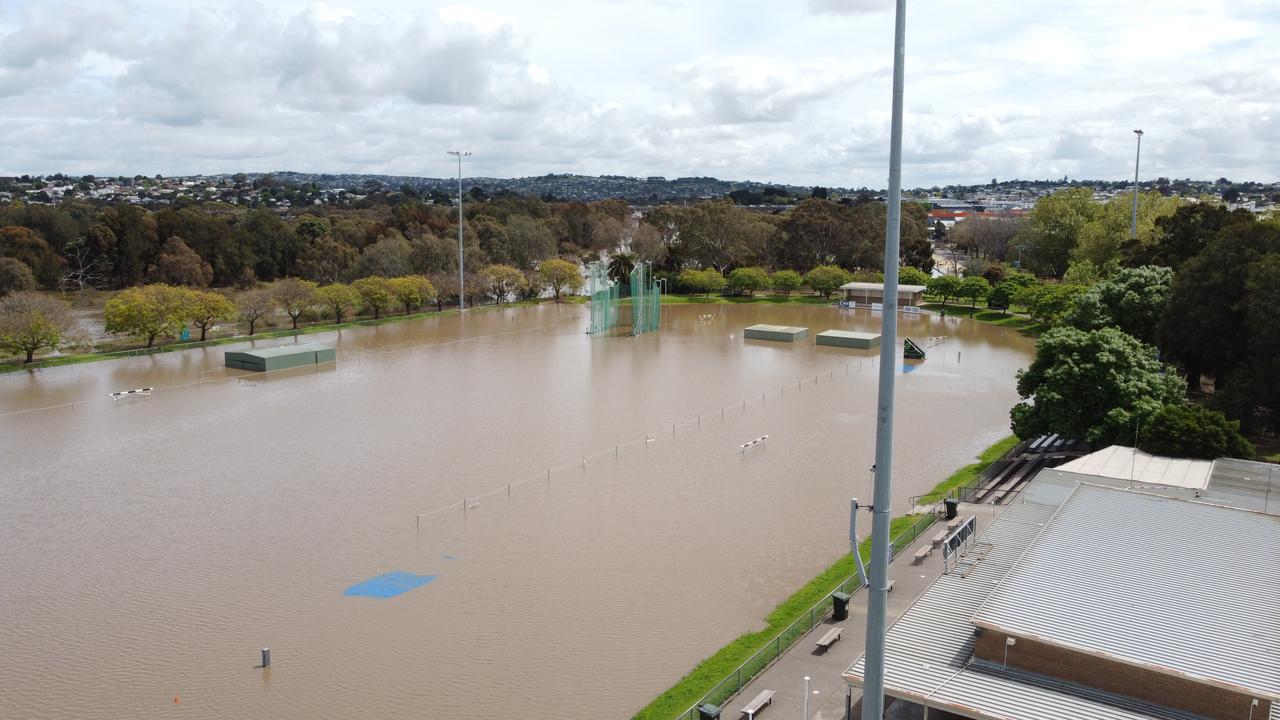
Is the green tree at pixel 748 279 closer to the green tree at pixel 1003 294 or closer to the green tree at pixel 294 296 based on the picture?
the green tree at pixel 1003 294

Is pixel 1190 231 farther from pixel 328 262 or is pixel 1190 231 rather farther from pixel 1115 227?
pixel 328 262

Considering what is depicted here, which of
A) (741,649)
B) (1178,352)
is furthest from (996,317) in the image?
(741,649)

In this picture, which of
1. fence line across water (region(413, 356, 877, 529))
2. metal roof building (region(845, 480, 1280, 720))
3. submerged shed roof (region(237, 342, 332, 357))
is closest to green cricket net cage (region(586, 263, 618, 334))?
submerged shed roof (region(237, 342, 332, 357))

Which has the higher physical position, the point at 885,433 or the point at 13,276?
the point at 885,433

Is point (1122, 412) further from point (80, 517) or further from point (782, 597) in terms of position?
point (80, 517)

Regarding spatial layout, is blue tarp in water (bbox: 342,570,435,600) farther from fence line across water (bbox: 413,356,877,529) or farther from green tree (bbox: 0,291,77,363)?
green tree (bbox: 0,291,77,363)
